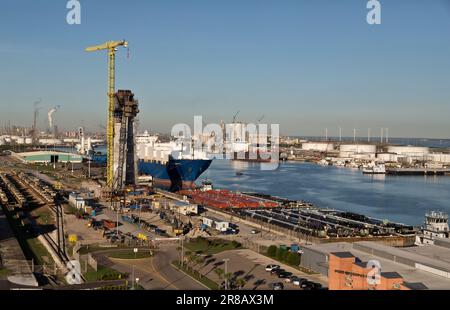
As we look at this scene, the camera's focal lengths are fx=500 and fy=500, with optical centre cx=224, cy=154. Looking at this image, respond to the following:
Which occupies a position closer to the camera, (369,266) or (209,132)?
(369,266)

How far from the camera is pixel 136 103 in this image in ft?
62.3

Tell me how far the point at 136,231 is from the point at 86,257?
9.00 ft

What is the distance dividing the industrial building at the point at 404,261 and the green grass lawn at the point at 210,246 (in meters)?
1.69

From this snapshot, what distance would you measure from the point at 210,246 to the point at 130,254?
1.63 m

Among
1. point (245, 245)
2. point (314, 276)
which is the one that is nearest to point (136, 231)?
point (245, 245)

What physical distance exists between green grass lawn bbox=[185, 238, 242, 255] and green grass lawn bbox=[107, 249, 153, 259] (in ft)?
2.95

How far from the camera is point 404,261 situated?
288 inches

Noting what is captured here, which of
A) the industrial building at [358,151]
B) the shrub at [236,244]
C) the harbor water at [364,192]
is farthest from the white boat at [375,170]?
the shrub at [236,244]

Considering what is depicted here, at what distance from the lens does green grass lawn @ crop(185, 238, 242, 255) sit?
9.26 metres

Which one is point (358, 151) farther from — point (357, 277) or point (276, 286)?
point (357, 277)

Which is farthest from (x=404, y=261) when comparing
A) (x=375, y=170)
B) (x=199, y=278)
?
(x=375, y=170)

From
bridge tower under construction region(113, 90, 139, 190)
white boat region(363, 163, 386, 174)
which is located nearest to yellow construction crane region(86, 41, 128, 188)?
bridge tower under construction region(113, 90, 139, 190)

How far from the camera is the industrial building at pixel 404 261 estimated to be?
6.46 meters
